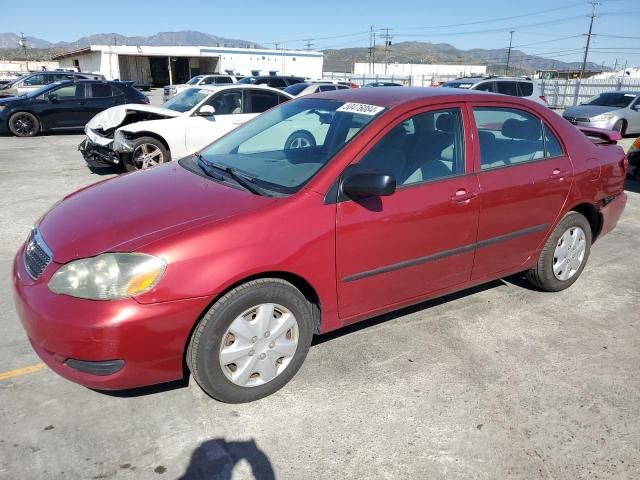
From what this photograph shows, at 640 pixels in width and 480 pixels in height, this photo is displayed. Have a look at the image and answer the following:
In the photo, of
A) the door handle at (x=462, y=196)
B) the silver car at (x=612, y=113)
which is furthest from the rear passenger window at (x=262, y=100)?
the silver car at (x=612, y=113)

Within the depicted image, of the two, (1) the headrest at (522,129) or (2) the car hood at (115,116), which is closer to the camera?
(1) the headrest at (522,129)

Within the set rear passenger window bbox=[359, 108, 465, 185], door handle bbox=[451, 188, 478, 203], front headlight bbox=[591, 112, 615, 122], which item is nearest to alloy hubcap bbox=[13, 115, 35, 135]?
rear passenger window bbox=[359, 108, 465, 185]

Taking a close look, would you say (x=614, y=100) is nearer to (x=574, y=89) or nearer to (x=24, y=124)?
(x=24, y=124)

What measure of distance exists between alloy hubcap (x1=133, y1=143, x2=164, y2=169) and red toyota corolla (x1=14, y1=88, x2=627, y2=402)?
4.65 metres

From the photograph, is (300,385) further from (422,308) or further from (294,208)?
(422,308)

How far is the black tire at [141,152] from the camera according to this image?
7.88 m

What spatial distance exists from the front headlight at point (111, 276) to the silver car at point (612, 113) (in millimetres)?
14291

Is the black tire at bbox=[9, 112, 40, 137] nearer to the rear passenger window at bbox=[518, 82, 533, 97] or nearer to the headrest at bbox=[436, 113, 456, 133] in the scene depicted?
the headrest at bbox=[436, 113, 456, 133]

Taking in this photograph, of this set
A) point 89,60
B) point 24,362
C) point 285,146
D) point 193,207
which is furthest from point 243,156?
point 89,60

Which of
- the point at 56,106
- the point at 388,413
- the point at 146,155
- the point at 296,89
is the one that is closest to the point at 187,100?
the point at 146,155

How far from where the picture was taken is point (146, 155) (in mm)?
7996

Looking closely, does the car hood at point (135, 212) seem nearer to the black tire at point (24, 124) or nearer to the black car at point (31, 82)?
the black tire at point (24, 124)

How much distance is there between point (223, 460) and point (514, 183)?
260 cm

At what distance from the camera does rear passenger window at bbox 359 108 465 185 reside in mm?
2992
